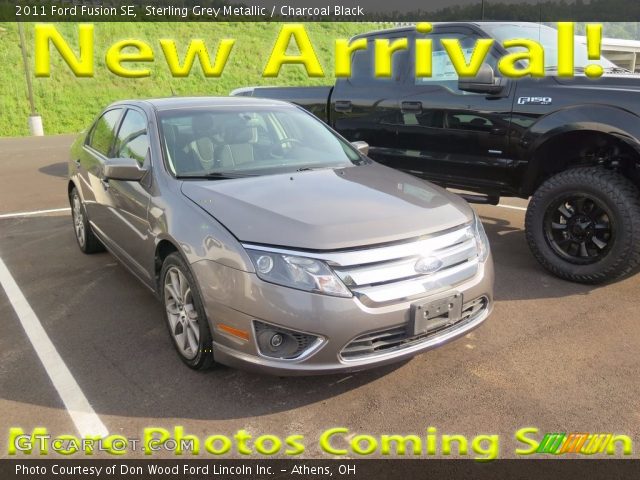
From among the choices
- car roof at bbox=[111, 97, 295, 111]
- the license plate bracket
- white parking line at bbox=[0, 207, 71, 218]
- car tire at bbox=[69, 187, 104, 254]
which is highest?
car roof at bbox=[111, 97, 295, 111]

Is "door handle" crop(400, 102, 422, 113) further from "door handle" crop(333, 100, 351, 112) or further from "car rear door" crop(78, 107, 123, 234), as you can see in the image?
"car rear door" crop(78, 107, 123, 234)

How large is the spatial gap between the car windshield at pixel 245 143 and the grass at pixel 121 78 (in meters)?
22.2

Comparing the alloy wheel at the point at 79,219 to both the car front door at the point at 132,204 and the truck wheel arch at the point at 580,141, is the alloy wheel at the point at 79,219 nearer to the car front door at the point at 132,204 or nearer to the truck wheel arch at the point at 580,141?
the car front door at the point at 132,204

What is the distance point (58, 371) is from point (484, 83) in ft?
12.8

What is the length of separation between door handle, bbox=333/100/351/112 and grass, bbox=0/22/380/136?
20817mm

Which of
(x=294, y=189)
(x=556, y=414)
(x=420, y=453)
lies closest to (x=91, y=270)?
(x=294, y=189)

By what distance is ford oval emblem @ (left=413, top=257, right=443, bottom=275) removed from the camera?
283 centimetres

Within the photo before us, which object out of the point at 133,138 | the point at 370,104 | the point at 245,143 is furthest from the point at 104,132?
the point at 370,104

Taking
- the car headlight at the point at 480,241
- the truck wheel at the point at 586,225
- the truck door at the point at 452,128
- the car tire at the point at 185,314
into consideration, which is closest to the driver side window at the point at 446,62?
the truck door at the point at 452,128

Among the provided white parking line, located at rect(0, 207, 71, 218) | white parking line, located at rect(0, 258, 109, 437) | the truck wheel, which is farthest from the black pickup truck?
white parking line, located at rect(0, 207, 71, 218)

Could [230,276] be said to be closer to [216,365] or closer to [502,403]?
[216,365]

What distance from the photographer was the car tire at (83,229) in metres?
5.23

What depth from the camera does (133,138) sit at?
13.6 ft

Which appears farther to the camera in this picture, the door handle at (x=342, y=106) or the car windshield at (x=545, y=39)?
the door handle at (x=342, y=106)
